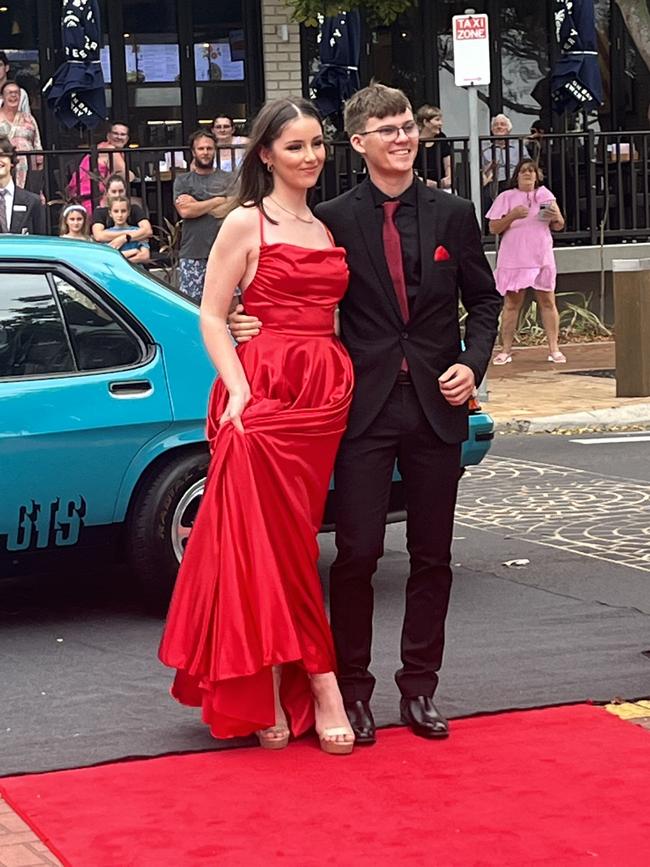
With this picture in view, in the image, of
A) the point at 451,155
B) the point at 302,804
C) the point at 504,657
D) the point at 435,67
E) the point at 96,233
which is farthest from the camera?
the point at 435,67

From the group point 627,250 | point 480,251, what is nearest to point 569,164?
point 627,250

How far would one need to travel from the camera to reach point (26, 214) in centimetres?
1499

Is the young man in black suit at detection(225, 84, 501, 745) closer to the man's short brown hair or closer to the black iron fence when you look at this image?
the man's short brown hair

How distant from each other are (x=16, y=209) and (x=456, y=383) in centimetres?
995

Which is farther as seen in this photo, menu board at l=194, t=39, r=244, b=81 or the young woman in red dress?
menu board at l=194, t=39, r=244, b=81

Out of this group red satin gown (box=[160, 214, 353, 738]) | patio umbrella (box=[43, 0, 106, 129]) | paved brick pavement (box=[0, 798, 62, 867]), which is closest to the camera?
paved brick pavement (box=[0, 798, 62, 867])

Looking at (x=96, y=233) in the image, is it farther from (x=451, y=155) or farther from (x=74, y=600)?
(x=74, y=600)

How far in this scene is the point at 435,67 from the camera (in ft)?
78.4

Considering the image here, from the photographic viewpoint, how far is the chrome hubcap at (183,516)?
24.6 feet

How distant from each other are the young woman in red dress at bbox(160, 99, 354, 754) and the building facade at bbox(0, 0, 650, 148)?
16.0 meters

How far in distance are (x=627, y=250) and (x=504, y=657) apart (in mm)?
14045

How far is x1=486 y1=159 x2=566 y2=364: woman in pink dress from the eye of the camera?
1750 cm

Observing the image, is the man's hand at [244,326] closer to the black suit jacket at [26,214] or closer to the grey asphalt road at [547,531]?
the grey asphalt road at [547,531]

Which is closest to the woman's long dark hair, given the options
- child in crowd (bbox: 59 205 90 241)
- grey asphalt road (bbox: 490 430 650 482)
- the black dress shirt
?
the black dress shirt
